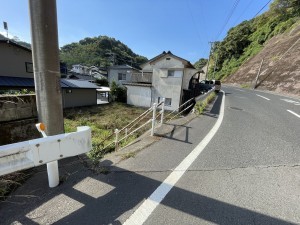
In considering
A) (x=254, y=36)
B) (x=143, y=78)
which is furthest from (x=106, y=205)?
(x=254, y=36)

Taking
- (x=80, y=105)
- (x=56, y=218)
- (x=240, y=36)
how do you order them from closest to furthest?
(x=56, y=218)
(x=80, y=105)
(x=240, y=36)

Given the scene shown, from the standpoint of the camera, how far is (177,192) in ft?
7.38

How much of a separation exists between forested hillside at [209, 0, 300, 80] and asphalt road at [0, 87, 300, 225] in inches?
1580

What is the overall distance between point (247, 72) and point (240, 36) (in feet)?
60.3

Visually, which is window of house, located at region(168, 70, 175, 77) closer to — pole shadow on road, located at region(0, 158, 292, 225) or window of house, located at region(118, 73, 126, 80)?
window of house, located at region(118, 73, 126, 80)

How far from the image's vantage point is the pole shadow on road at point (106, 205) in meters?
1.80

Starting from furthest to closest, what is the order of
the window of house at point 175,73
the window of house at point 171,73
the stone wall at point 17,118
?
the window of house at point 171,73
the window of house at point 175,73
the stone wall at point 17,118

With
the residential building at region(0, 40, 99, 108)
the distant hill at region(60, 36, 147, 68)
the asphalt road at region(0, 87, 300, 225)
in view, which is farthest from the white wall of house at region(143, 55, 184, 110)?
the distant hill at region(60, 36, 147, 68)

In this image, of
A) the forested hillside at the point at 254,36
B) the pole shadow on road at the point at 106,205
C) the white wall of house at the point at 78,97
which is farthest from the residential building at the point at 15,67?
the forested hillside at the point at 254,36

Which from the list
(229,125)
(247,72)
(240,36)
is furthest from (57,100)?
(240,36)

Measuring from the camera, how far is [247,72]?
34125 millimetres

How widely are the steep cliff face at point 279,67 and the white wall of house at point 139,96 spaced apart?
1727 cm

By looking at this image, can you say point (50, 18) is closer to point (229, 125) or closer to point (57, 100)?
point (57, 100)

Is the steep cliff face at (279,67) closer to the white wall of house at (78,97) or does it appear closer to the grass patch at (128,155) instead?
the grass patch at (128,155)
